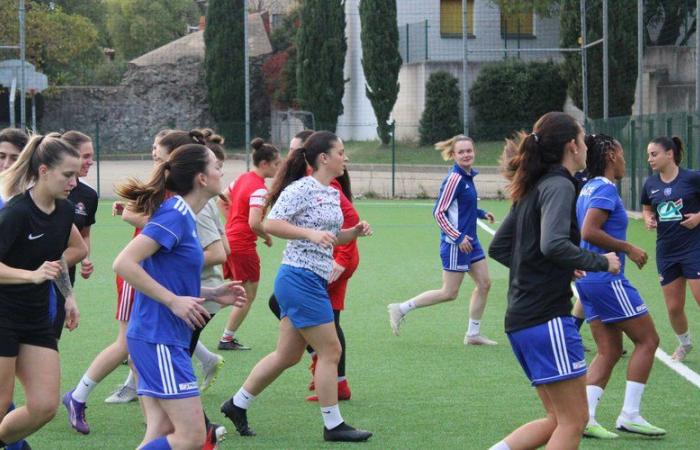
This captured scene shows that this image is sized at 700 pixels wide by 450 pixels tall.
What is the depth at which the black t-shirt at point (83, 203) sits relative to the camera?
7465 mm

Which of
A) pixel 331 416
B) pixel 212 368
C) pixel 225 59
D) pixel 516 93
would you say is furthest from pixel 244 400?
pixel 225 59

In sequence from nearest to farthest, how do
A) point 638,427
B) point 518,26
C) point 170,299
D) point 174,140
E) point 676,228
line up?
point 170,299, point 174,140, point 638,427, point 676,228, point 518,26

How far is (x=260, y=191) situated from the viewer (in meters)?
9.13

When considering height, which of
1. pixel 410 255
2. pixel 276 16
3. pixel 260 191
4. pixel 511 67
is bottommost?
pixel 410 255

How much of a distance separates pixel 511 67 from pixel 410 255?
22.0m

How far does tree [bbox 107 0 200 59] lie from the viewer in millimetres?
69625

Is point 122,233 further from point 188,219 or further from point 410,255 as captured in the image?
point 188,219

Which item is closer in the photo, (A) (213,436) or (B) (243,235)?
(A) (213,436)

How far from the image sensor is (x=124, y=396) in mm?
7863

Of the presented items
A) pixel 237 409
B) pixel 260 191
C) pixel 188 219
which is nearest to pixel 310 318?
pixel 237 409

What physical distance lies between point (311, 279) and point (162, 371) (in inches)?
69.8

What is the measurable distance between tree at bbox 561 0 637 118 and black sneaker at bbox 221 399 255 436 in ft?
97.3

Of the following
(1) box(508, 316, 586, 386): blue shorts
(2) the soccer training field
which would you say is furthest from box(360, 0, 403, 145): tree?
(1) box(508, 316, 586, 386): blue shorts

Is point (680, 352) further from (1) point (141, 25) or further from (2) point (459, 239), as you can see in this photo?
(1) point (141, 25)
